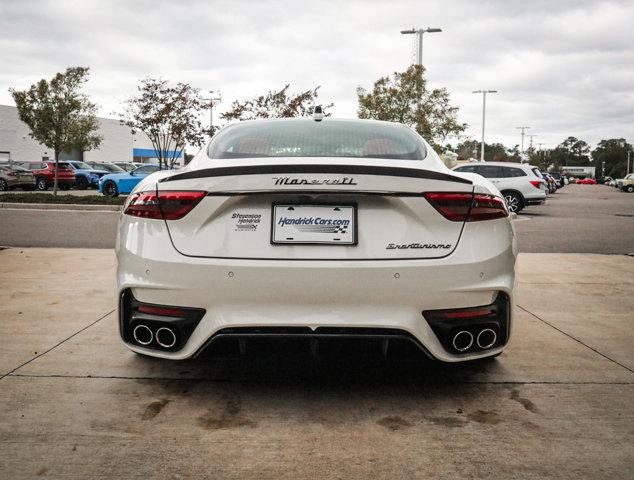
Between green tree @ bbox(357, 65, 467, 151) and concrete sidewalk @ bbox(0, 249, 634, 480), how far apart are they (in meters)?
29.5

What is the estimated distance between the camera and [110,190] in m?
24.4

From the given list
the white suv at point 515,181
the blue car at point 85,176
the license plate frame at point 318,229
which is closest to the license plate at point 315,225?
the license plate frame at point 318,229

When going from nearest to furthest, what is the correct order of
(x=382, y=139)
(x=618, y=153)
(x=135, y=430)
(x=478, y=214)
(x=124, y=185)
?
(x=135, y=430) < (x=478, y=214) < (x=382, y=139) < (x=124, y=185) < (x=618, y=153)

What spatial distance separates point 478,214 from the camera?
306 cm

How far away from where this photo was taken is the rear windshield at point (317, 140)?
3.49 meters

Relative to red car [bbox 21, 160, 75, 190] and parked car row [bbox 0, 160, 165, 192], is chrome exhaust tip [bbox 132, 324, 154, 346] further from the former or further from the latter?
red car [bbox 21, 160, 75, 190]

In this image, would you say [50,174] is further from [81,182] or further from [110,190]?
[110,190]

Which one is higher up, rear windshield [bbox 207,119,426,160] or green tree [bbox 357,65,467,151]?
green tree [bbox 357,65,467,151]

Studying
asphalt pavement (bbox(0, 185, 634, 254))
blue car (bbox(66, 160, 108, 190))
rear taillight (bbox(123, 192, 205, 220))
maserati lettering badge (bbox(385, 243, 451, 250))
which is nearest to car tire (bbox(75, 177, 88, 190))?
blue car (bbox(66, 160, 108, 190))

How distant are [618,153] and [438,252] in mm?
185508

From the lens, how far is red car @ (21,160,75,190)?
33.0 meters

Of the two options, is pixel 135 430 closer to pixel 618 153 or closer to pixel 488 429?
pixel 488 429

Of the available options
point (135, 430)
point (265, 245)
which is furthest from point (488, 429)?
point (135, 430)

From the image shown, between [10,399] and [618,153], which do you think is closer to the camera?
[10,399]
